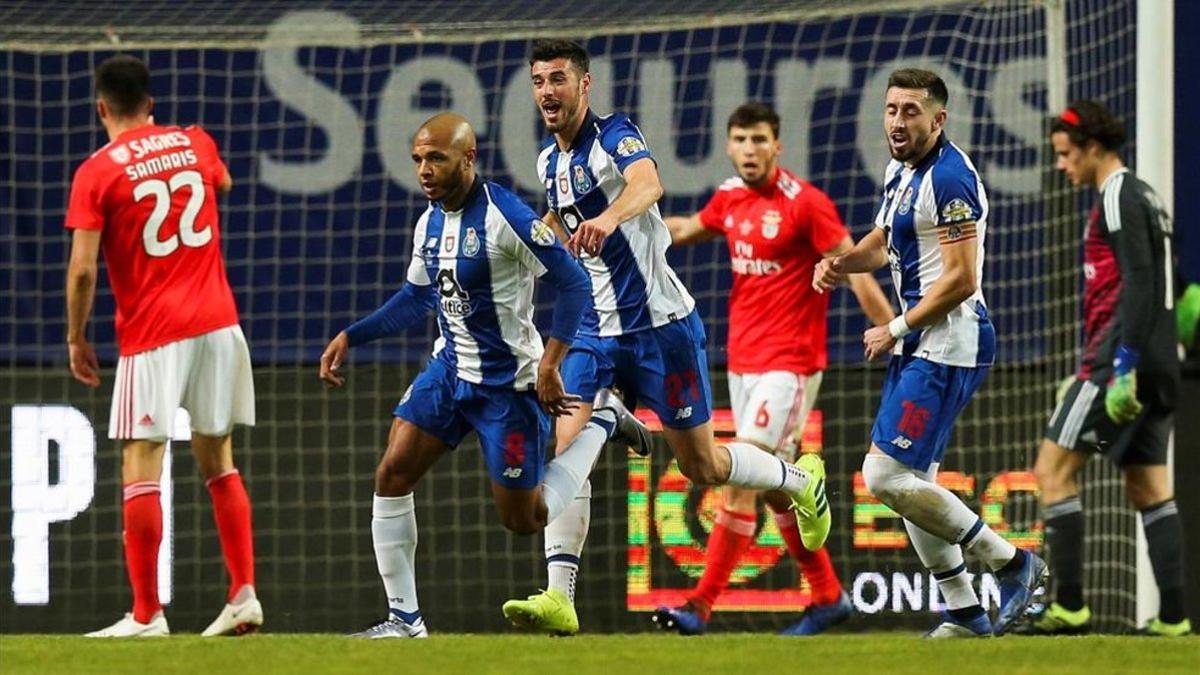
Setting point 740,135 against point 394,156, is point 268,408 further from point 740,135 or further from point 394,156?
point 740,135

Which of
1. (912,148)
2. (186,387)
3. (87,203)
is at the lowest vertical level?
(186,387)

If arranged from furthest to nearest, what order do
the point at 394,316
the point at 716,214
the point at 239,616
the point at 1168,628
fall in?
1. the point at 716,214
2. the point at 1168,628
3. the point at 239,616
4. the point at 394,316

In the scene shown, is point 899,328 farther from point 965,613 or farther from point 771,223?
point 771,223

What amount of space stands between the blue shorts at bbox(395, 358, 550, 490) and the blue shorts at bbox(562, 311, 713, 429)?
31cm

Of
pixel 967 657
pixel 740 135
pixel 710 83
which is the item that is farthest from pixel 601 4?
pixel 967 657

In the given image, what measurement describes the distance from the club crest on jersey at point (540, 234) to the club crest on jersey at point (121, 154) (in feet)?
5.73

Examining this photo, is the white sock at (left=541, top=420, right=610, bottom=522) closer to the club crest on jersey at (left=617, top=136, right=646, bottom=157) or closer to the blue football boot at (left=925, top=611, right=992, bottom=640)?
the club crest on jersey at (left=617, top=136, right=646, bottom=157)

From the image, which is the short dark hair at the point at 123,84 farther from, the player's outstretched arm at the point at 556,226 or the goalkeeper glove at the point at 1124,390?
the goalkeeper glove at the point at 1124,390

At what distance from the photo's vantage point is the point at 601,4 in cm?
1117

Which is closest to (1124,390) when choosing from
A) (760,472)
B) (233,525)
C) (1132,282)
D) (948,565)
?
(1132,282)

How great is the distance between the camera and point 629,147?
738 centimetres

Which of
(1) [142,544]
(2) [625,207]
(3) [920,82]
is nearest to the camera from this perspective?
(2) [625,207]

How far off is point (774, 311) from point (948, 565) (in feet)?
6.41

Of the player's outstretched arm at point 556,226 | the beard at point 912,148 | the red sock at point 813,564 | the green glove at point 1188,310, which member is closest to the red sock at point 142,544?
the player's outstretched arm at point 556,226
